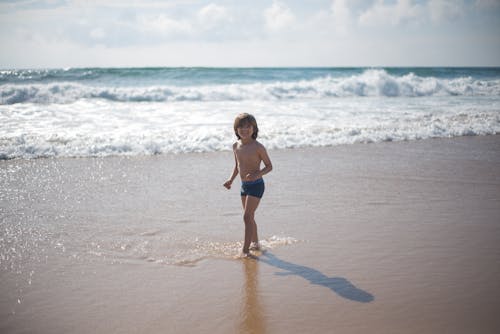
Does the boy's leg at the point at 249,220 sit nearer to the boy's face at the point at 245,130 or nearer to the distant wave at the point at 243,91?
the boy's face at the point at 245,130

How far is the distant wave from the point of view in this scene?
56.6 feet

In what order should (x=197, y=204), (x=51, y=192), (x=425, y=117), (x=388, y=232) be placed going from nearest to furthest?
(x=388, y=232) → (x=197, y=204) → (x=51, y=192) → (x=425, y=117)

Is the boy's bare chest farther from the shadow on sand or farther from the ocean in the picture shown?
the ocean

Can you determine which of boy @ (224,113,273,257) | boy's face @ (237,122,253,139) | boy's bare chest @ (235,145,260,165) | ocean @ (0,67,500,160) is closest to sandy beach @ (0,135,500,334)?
boy @ (224,113,273,257)

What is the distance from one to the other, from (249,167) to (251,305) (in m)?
1.45

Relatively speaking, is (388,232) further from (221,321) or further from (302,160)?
(302,160)

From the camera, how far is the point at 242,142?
4.08 meters

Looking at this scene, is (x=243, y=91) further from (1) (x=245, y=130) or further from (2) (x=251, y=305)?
(2) (x=251, y=305)

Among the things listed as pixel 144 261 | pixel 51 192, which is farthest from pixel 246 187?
pixel 51 192

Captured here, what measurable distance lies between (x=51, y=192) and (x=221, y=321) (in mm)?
3899

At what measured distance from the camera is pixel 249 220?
391cm

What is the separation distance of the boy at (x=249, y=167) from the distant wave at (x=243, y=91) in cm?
1421

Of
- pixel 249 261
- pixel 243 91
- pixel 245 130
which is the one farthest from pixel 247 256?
pixel 243 91

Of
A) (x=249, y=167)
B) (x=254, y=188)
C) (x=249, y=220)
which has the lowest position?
(x=249, y=220)
